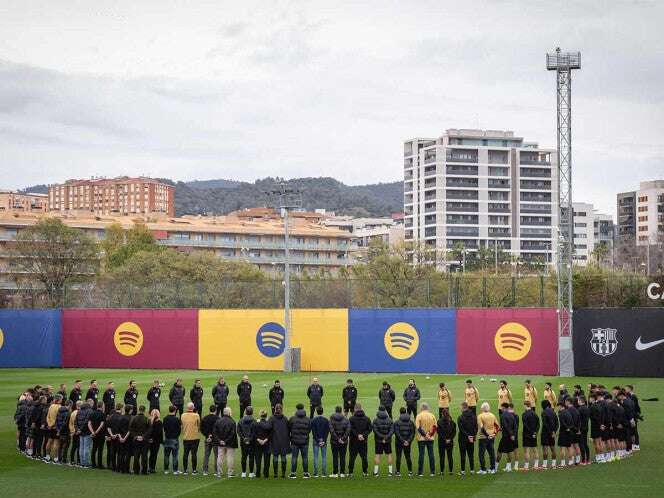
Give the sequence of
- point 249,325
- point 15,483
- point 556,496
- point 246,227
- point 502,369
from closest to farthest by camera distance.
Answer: point 556,496 → point 15,483 → point 502,369 → point 249,325 → point 246,227

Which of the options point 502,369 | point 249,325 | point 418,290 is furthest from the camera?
point 418,290

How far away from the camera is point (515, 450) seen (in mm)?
24578

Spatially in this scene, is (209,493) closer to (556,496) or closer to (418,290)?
(556,496)

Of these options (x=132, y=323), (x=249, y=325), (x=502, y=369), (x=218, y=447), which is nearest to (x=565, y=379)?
(x=502, y=369)

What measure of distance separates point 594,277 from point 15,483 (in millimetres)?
52824

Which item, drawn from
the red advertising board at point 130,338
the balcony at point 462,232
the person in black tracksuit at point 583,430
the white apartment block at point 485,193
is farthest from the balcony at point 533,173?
the person in black tracksuit at point 583,430

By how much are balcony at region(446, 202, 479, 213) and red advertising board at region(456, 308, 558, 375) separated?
418 feet

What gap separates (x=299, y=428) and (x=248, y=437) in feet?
3.80

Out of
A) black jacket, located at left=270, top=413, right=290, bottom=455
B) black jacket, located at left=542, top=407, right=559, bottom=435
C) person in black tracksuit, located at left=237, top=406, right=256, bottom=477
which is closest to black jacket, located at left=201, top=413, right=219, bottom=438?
person in black tracksuit, located at left=237, top=406, right=256, bottom=477

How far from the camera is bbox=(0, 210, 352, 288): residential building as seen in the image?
551ft

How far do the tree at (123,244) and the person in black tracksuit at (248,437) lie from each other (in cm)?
9516

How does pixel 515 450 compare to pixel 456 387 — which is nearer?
pixel 515 450

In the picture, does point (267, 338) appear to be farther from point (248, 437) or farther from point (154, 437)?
point (248, 437)

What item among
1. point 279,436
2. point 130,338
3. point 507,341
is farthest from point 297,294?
point 279,436
